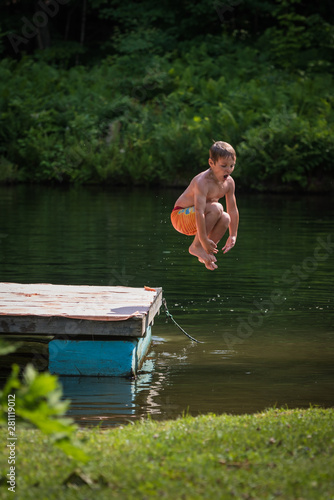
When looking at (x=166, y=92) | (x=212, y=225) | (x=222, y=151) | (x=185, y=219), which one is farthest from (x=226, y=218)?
(x=166, y=92)

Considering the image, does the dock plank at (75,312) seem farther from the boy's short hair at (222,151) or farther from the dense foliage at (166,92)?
the dense foliage at (166,92)

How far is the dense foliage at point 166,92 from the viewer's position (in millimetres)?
31531

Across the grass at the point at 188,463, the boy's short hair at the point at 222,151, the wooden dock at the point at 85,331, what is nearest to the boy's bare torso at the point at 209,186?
the boy's short hair at the point at 222,151

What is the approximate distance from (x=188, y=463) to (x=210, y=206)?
442 centimetres

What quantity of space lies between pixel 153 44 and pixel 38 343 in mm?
32838

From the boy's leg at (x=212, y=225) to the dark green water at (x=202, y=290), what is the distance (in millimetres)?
1058

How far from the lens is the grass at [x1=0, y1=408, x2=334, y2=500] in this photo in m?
4.29

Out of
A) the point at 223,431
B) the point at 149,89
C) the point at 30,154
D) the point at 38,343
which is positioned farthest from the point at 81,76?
the point at 223,431

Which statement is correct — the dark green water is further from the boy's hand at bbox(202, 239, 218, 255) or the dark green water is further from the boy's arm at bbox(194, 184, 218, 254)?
the boy's arm at bbox(194, 184, 218, 254)

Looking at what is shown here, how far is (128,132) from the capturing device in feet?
111

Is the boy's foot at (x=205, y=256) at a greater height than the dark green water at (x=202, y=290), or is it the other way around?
the boy's foot at (x=205, y=256)

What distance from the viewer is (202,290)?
12.8m

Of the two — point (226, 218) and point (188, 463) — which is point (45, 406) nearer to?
point (188, 463)

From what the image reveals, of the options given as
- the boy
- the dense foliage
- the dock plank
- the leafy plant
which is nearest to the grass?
the leafy plant
